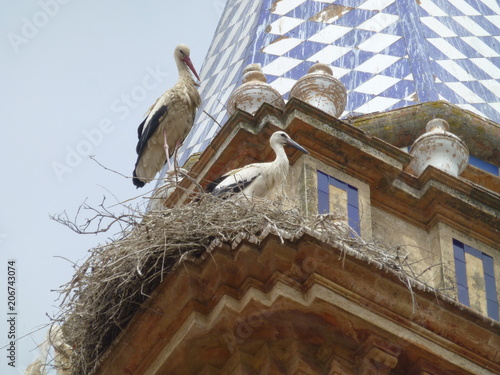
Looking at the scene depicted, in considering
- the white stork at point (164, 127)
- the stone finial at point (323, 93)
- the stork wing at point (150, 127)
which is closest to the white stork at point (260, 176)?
the stone finial at point (323, 93)

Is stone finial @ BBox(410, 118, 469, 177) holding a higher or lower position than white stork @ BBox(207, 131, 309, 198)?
higher

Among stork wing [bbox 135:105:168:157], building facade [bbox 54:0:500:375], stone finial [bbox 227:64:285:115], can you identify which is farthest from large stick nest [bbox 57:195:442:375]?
stork wing [bbox 135:105:168:157]

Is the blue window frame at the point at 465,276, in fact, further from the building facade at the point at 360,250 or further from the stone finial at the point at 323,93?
the stone finial at the point at 323,93

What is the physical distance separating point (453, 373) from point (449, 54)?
899 cm

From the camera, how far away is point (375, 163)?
55.0 feet

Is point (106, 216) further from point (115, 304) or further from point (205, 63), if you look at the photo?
point (205, 63)

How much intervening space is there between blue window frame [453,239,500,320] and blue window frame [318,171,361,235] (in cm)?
109

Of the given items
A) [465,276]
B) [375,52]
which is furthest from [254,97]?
[375,52]

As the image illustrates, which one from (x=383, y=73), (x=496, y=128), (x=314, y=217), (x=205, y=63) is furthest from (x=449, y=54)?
(x=314, y=217)

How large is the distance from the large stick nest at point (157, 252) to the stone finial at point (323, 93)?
2.42 meters

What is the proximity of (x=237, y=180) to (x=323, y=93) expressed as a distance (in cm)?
236

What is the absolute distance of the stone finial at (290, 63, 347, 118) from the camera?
18000 mm

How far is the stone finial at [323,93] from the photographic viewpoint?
18.0 m

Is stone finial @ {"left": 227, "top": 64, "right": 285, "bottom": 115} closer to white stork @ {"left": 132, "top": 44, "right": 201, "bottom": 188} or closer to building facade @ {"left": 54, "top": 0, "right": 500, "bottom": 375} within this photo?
building facade @ {"left": 54, "top": 0, "right": 500, "bottom": 375}
